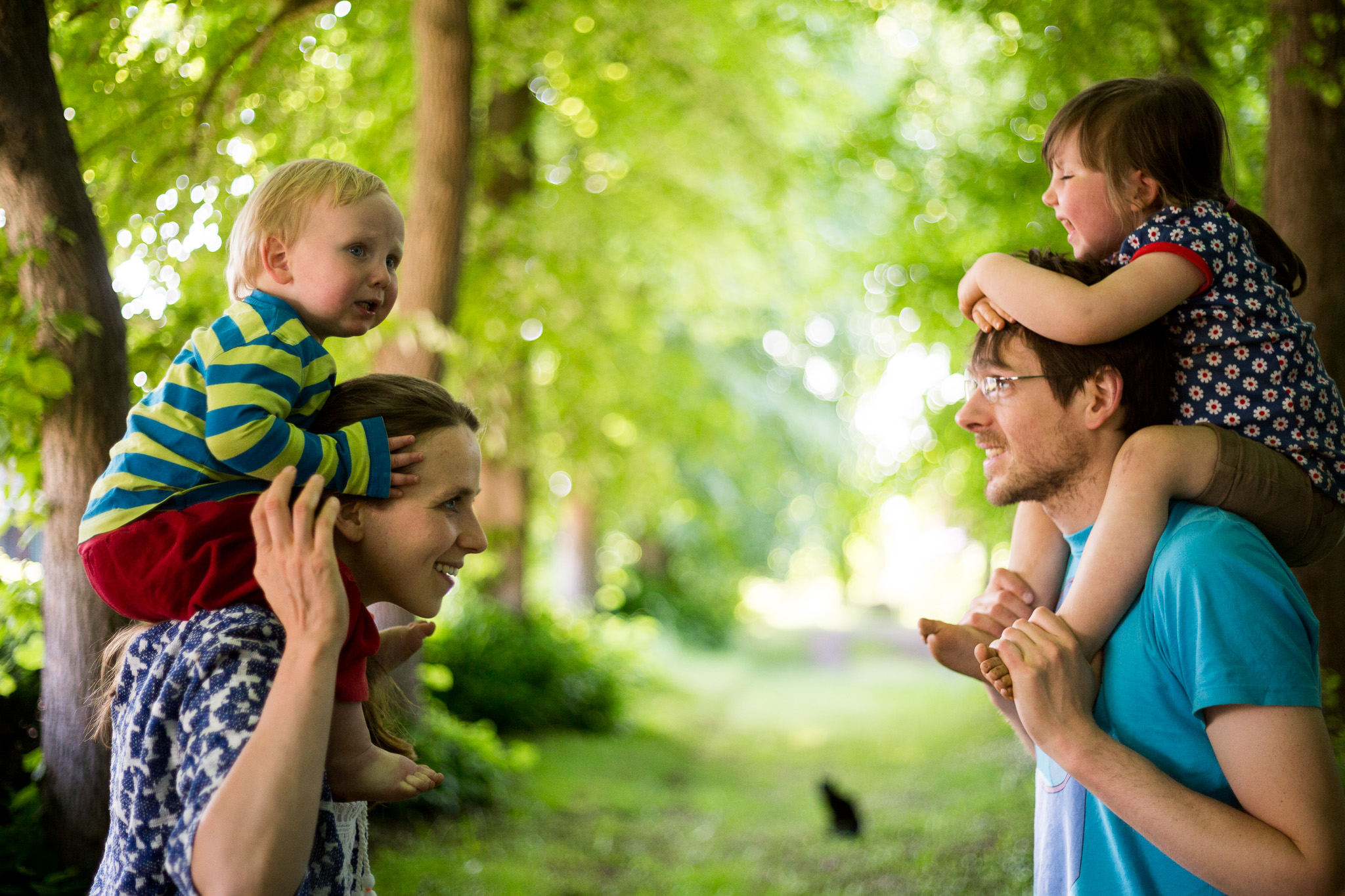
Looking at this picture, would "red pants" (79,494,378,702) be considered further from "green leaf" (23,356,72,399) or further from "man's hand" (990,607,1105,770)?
"green leaf" (23,356,72,399)

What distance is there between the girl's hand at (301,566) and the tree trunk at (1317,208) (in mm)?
3876

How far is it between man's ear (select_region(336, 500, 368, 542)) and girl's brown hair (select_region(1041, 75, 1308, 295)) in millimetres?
1588

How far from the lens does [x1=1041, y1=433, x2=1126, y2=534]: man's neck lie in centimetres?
190

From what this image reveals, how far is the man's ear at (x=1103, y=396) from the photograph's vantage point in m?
1.86

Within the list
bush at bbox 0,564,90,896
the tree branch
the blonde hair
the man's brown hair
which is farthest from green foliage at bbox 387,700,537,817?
the man's brown hair

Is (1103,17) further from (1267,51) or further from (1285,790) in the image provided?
(1285,790)

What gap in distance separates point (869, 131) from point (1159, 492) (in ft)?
22.8

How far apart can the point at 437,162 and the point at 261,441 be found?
395cm

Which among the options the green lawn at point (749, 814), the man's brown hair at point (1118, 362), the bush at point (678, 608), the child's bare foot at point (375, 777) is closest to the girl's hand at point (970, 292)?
the man's brown hair at point (1118, 362)

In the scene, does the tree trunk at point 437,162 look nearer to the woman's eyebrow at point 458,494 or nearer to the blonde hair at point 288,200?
the blonde hair at point 288,200

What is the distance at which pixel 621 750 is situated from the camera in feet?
31.9

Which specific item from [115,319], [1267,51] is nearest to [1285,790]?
[115,319]

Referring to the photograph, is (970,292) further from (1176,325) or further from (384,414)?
(384,414)

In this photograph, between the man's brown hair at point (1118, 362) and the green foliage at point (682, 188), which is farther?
the green foliage at point (682, 188)
